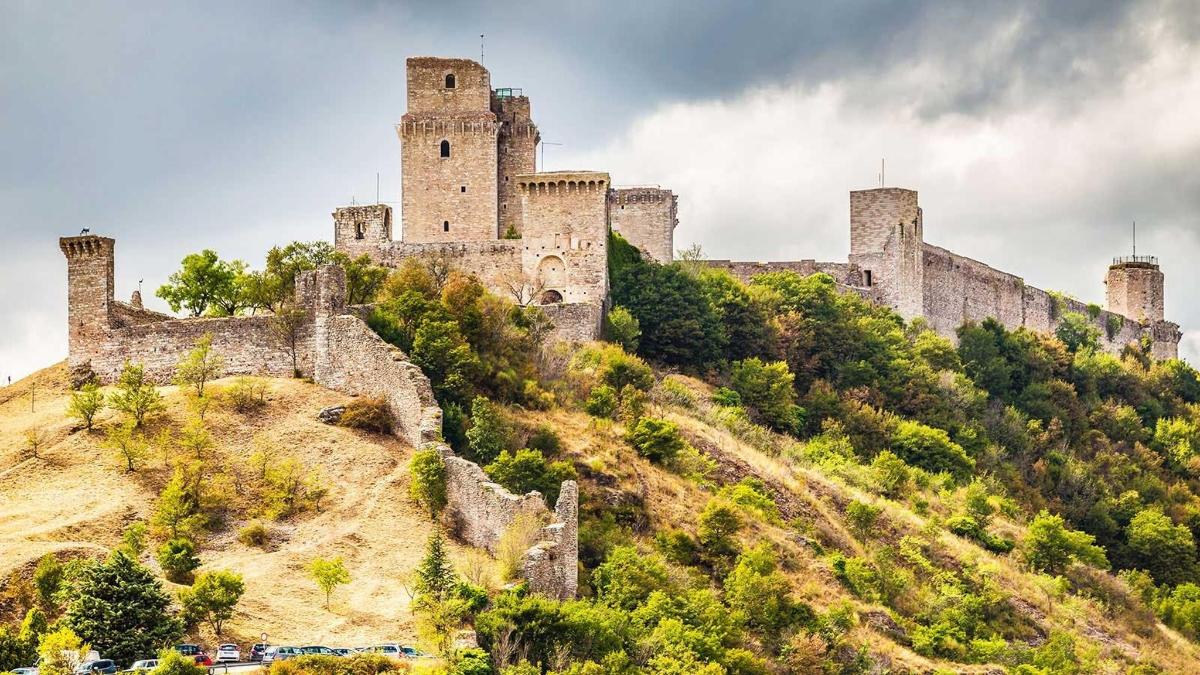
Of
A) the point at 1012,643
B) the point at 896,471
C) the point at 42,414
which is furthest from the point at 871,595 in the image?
the point at 42,414

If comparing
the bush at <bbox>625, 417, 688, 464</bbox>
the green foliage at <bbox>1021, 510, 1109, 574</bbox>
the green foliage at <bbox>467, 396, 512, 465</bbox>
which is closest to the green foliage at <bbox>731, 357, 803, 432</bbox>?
the green foliage at <bbox>1021, 510, 1109, 574</bbox>

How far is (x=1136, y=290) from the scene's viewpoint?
9881cm

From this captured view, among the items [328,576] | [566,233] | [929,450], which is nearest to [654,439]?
[566,233]

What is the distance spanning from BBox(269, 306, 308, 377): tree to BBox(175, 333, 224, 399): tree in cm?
154

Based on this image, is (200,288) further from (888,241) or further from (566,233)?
(888,241)

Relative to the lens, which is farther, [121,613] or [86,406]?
[86,406]

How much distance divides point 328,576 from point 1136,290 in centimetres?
6557

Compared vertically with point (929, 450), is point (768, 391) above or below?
above

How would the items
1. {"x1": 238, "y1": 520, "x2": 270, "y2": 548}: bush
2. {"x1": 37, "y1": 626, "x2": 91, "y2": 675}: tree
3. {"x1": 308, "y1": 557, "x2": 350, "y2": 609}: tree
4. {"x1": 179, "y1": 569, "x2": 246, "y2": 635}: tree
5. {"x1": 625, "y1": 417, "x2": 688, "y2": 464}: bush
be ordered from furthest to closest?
{"x1": 625, "y1": 417, "x2": 688, "y2": 464}: bush
{"x1": 238, "y1": 520, "x2": 270, "y2": 548}: bush
{"x1": 308, "y1": 557, "x2": 350, "y2": 609}: tree
{"x1": 179, "y1": 569, "x2": 246, "y2": 635}: tree
{"x1": 37, "y1": 626, "x2": 91, "y2": 675}: tree

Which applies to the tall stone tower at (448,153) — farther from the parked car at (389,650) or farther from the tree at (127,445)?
the parked car at (389,650)

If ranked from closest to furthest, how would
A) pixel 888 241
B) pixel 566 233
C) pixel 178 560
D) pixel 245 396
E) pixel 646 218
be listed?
pixel 178 560 → pixel 245 396 → pixel 566 233 → pixel 646 218 → pixel 888 241

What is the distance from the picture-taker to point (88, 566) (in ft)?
129

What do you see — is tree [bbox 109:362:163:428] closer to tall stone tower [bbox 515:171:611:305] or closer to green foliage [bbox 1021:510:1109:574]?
tall stone tower [bbox 515:171:611:305]

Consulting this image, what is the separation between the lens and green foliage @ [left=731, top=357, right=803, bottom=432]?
6569 centimetres
